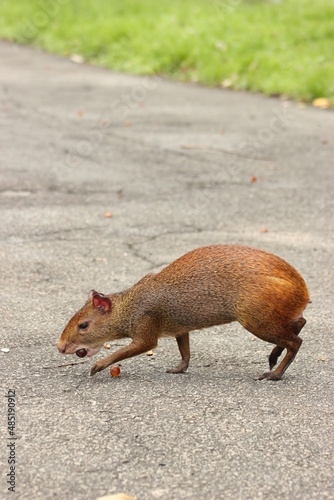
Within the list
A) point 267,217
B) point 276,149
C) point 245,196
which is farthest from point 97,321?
point 276,149

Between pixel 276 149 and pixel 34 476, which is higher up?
pixel 34 476

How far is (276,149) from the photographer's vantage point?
8.91 meters

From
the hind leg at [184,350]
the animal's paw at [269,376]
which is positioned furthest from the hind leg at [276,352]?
the hind leg at [184,350]

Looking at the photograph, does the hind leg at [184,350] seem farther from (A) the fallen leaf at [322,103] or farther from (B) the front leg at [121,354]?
(A) the fallen leaf at [322,103]

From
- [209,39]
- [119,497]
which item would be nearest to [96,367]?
[119,497]

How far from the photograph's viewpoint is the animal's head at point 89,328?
3.96 m

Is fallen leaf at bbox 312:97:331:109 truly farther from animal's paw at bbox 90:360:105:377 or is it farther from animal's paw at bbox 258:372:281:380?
animal's paw at bbox 90:360:105:377

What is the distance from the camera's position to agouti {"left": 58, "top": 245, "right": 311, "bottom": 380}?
3.68m

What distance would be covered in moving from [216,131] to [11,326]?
5.71m

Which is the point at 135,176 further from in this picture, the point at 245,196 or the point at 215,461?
the point at 215,461

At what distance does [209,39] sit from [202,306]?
36.3 ft

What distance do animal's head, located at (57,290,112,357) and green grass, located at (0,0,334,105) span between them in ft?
25.7

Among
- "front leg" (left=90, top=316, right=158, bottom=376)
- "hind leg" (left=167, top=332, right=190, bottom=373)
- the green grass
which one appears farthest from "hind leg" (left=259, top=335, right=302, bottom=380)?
the green grass

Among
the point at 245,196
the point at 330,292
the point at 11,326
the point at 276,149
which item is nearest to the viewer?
the point at 11,326
